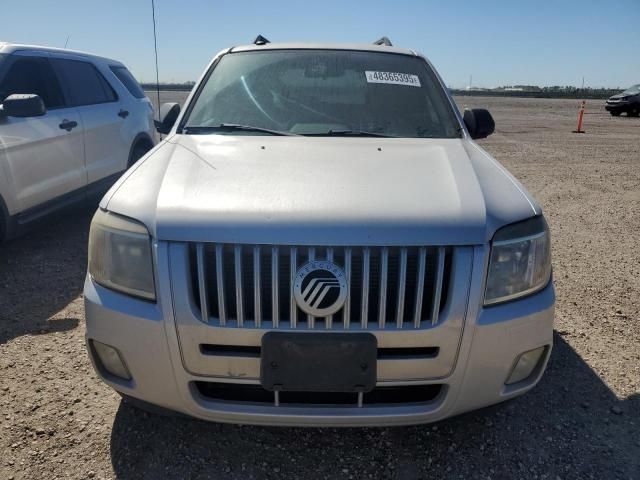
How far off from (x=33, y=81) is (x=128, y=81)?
1.85 m

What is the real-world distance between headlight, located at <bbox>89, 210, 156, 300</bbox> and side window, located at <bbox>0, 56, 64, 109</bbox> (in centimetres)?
312

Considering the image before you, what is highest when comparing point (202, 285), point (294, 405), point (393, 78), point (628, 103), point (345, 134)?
point (393, 78)

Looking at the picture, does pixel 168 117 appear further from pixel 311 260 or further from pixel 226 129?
pixel 311 260

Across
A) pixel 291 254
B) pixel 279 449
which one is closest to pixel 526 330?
pixel 291 254

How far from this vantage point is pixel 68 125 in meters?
4.91

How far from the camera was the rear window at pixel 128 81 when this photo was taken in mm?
6301

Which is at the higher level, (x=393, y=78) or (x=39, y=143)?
(x=393, y=78)

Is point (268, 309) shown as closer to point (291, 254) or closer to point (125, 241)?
point (291, 254)

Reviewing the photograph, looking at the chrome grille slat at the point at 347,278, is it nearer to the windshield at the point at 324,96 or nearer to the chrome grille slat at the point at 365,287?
the chrome grille slat at the point at 365,287

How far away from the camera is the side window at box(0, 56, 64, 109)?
445cm

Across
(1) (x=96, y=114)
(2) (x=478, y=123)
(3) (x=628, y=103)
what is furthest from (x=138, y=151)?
(3) (x=628, y=103)

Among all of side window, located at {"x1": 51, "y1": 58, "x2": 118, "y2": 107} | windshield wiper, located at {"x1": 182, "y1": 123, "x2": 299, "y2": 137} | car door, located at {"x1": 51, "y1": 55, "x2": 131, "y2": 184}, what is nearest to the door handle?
car door, located at {"x1": 51, "y1": 55, "x2": 131, "y2": 184}

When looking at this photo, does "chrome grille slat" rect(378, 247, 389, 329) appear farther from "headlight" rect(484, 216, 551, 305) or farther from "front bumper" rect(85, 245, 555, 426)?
"headlight" rect(484, 216, 551, 305)

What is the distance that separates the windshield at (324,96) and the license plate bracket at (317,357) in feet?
4.62
